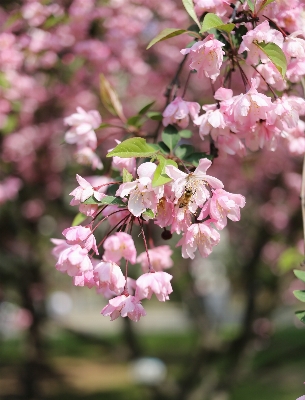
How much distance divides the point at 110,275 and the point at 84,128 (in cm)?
64

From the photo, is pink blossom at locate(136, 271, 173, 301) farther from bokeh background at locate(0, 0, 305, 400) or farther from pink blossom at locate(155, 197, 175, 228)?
bokeh background at locate(0, 0, 305, 400)

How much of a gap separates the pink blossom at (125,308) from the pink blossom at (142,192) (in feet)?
0.82

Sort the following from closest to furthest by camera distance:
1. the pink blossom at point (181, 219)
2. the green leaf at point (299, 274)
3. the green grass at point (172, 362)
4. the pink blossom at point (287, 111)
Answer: the pink blossom at point (181, 219)
the pink blossom at point (287, 111)
the green leaf at point (299, 274)
the green grass at point (172, 362)

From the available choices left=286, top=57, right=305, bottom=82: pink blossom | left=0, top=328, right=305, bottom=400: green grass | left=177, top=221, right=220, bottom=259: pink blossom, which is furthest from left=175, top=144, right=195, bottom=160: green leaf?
left=0, top=328, right=305, bottom=400: green grass

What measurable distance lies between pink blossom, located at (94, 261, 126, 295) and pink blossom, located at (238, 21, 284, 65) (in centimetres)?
63

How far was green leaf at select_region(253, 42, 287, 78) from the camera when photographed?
1.23 meters

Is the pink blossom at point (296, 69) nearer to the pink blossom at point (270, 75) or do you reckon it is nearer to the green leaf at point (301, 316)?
the pink blossom at point (270, 75)

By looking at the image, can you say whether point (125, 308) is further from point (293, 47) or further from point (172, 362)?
point (172, 362)

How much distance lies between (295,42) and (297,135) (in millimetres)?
411

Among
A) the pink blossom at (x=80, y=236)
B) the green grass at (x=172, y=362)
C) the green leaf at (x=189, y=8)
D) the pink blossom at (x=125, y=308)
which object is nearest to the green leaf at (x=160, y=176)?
the pink blossom at (x=80, y=236)

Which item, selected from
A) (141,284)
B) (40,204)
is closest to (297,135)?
(141,284)

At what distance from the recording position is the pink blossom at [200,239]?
1.18m

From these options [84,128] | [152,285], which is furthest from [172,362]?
[152,285]

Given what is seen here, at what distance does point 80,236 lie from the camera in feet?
3.84
